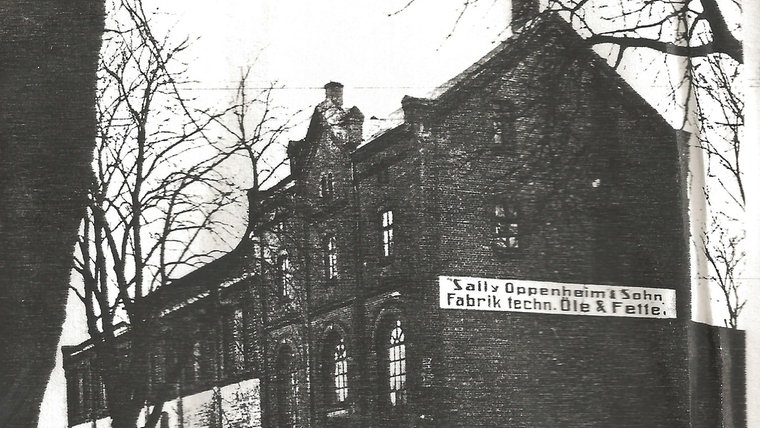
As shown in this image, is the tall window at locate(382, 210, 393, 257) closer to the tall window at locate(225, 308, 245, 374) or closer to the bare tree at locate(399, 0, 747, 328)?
the tall window at locate(225, 308, 245, 374)

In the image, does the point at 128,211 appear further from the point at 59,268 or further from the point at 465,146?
the point at 465,146

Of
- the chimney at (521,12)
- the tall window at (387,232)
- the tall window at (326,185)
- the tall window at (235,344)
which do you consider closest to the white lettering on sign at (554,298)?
the tall window at (387,232)

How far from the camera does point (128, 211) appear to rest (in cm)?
134

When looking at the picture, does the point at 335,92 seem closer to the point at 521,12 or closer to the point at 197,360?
the point at 521,12

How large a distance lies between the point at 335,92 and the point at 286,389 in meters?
0.56

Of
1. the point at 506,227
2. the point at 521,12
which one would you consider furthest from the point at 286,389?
the point at 521,12

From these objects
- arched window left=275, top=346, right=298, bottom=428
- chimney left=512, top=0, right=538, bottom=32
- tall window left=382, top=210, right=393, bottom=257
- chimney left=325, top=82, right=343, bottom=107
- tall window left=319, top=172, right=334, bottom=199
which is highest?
chimney left=512, top=0, right=538, bottom=32

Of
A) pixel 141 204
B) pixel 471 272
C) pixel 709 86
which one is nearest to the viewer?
pixel 141 204

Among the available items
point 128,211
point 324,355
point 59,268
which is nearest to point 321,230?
point 324,355

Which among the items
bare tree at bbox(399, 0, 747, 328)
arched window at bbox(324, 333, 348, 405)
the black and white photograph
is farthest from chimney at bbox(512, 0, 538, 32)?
arched window at bbox(324, 333, 348, 405)

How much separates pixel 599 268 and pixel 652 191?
20cm

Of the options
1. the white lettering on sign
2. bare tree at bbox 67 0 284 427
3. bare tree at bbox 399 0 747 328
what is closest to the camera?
bare tree at bbox 67 0 284 427

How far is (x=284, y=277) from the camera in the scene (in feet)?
4.54

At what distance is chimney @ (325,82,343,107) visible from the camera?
4.61 ft
